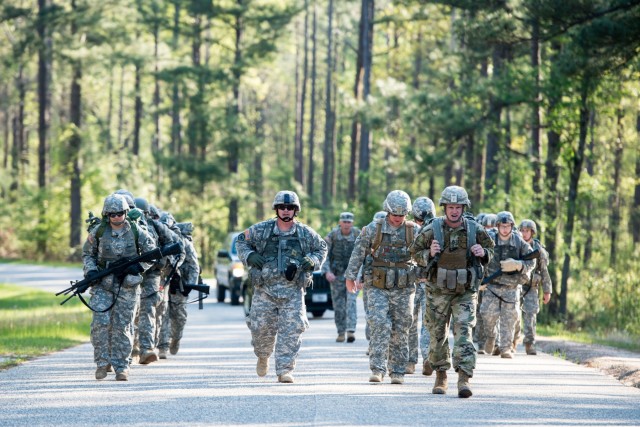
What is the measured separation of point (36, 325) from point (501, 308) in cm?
954

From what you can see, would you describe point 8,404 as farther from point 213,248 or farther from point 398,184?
point 213,248

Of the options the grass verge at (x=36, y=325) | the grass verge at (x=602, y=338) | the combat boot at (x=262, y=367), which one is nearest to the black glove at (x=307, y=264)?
the combat boot at (x=262, y=367)

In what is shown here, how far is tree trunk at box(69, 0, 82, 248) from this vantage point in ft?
174

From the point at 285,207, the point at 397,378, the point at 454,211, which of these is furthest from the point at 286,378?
the point at 454,211

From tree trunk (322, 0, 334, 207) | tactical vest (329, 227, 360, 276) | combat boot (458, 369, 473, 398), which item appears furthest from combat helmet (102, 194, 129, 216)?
tree trunk (322, 0, 334, 207)

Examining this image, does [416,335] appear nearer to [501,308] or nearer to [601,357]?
[501,308]

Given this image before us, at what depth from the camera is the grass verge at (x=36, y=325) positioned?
17320 mm

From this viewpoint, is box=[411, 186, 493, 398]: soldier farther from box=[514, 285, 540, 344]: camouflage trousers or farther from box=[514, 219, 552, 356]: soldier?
box=[514, 285, 540, 344]: camouflage trousers

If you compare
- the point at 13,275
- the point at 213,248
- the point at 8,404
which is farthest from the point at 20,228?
the point at 8,404

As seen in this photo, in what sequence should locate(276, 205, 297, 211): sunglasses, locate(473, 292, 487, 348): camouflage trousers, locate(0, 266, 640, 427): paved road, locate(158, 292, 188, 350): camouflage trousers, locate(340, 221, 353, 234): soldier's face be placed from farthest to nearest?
1. locate(340, 221, 353, 234): soldier's face
2. locate(473, 292, 487, 348): camouflage trousers
3. locate(158, 292, 188, 350): camouflage trousers
4. locate(276, 205, 297, 211): sunglasses
5. locate(0, 266, 640, 427): paved road

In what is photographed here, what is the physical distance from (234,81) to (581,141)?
27895 mm

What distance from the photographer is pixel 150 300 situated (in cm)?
1516

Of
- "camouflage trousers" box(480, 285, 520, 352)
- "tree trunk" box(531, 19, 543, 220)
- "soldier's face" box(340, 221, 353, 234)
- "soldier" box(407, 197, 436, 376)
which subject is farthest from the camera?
"tree trunk" box(531, 19, 543, 220)

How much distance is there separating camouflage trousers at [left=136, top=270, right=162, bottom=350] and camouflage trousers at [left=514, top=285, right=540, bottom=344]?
590 cm
